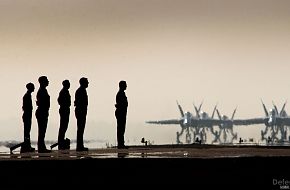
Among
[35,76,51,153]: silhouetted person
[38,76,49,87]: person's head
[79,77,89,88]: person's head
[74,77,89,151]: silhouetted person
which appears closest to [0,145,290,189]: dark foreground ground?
[35,76,51,153]: silhouetted person

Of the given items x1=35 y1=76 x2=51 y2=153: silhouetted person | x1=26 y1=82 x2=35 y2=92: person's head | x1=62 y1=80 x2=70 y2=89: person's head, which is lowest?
x1=35 y1=76 x2=51 y2=153: silhouetted person

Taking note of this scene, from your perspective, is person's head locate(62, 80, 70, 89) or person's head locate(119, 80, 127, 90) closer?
person's head locate(62, 80, 70, 89)

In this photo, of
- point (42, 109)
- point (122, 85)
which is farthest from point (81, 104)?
point (122, 85)

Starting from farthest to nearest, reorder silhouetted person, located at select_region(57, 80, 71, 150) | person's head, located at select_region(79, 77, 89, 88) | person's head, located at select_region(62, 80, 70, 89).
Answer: silhouetted person, located at select_region(57, 80, 71, 150)
person's head, located at select_region(62, 80, 70, 89)
person's head, located at select_region(79, 77, 89, 88)

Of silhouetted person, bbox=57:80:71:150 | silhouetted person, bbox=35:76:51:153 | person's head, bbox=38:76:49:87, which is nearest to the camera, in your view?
silhouetted person, bbox=35:76:51:153

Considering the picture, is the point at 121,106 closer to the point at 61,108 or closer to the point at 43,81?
the point at 61,108

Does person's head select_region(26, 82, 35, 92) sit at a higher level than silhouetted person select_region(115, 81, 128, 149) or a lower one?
higher

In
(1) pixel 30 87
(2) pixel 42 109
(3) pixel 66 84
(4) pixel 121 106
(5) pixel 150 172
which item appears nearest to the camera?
(5) pixel 150 172

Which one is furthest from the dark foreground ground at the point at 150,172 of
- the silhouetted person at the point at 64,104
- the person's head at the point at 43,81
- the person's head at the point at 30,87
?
the silhouetted person at the point at 64,104

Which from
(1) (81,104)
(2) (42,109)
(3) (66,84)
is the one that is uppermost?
(3) (66,84)

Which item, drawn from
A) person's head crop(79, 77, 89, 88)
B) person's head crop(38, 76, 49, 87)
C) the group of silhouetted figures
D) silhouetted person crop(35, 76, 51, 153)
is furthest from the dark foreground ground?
person's head crop(79, 77, 89, 88)

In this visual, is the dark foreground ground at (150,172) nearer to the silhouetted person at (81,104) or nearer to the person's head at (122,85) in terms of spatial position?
the silhouetted person at (81,104)

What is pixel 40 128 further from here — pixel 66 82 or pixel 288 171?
A: pixel 288 171

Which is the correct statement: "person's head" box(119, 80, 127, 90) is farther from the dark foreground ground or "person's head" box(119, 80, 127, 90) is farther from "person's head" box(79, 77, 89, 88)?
the dark foreground ground
